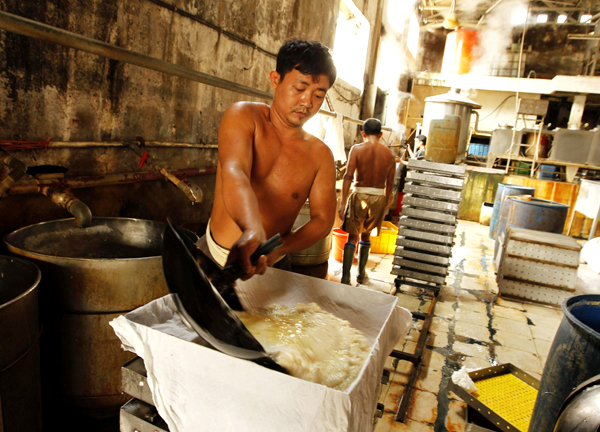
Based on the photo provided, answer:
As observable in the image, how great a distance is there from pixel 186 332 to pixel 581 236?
44.0 ft

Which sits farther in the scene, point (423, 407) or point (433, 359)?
point (433, 359)

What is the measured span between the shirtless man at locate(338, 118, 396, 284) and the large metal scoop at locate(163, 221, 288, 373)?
15.7 ft

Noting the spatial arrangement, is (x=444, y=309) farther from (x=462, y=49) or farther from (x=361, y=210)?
(x=462, y=49)

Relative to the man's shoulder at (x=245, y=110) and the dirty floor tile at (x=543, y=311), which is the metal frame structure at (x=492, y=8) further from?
the man's shoulder at (x=245, y=110)

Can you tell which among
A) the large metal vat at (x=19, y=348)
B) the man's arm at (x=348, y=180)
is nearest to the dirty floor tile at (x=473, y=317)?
the man's arm at (x=348, y=180)

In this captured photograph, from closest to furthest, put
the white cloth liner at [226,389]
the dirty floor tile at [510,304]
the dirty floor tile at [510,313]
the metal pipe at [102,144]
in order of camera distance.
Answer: the white cloth liner at [226,389] → the metal pipe at [102,144] → the dirty floor tile at [510,313] → the dirty floor tile at [510,304]

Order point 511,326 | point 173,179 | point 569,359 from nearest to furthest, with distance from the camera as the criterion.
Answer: point 569,359 < point 173,179 < point 511,326

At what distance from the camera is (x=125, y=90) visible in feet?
10.8

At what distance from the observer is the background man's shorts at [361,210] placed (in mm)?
6016

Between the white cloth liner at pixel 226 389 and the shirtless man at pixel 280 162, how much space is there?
60 centimetres

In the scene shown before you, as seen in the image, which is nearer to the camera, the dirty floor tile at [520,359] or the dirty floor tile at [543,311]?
the dirty floor tile at [520,359]

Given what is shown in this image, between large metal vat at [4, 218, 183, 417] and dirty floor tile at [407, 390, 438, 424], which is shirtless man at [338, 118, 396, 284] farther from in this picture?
large metal vat at [4, 218, 183, 417]

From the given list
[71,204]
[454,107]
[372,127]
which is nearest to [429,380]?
[71,204]

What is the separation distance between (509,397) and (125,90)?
419 cm
